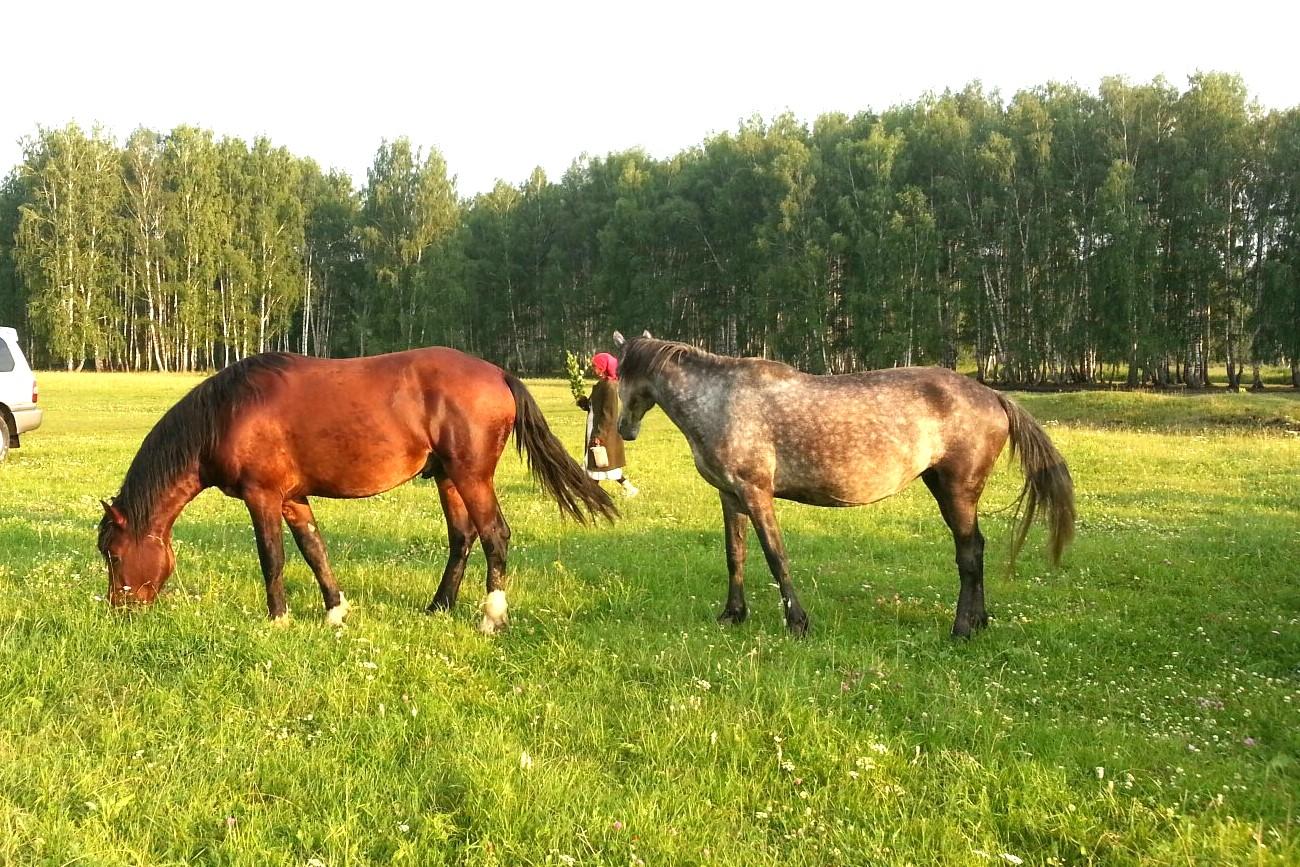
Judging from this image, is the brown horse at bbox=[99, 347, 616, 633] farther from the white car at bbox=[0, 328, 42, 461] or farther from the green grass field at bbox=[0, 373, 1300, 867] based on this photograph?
the white car at bbox=[0, 328, 42, 461]

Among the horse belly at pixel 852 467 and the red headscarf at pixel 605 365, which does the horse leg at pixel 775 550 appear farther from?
the red headscarf at pixel 605 365

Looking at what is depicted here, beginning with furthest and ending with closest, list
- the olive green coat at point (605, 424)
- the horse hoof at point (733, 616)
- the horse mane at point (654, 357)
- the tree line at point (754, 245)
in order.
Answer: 1. the tree line at point (754, 245)
2. the olive green coat at point (605, 424)
3. the horse mane at point (654, 357)
4. the horse hoof at point (733, 616)

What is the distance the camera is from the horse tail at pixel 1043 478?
642cm

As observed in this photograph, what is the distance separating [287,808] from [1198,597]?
23.7 feet

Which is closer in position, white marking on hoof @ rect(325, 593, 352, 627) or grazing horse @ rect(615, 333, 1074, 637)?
white marking on hoof @ rect(325, 593, 352, 627)

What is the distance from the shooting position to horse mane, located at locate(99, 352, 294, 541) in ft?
19.2

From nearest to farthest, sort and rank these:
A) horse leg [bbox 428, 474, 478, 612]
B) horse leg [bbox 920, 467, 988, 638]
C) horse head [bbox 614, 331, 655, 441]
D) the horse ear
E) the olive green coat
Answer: the horse ear
horse leg [bbox 920, 467, 988, 638]
horse leg [bbox 428, 474, 478, 612]
horse head [bbox 614, 331, 655, 441]
the olive green coat

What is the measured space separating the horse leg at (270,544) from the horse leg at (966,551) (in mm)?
4898

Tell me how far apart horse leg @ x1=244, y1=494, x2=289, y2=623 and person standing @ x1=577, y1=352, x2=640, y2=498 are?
248 inches

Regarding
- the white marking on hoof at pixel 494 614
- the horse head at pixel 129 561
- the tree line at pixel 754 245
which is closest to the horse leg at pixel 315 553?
the horse head at pixel 129 561

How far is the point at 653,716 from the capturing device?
166 inches

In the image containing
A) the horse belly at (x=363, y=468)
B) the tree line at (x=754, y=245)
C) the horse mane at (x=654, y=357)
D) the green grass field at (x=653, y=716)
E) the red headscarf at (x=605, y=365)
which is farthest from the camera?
the tree line at (x=754, y=245)

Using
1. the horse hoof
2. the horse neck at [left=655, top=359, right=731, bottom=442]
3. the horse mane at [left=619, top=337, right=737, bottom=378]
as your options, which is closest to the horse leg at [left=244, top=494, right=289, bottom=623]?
the horse mane at [left=619, top=337, right=737, bottom=378]

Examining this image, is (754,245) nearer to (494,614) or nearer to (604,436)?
(604,436)
